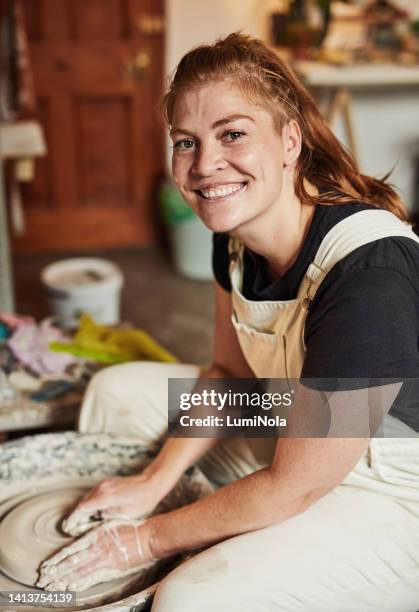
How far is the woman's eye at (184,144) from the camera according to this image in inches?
41.6

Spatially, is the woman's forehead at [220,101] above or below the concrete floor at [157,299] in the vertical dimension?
above

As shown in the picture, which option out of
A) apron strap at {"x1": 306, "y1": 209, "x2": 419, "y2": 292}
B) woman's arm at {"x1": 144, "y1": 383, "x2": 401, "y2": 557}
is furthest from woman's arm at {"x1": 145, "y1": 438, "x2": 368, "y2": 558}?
apron strap at {"x1": 306, "y1": 209, "x2": 419, "y2": 292}

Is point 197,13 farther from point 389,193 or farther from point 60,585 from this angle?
point 60,585

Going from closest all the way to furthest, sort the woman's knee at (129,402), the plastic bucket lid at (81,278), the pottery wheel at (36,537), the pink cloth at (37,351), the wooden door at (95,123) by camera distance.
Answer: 1. the pottery wheel at (36,537)
2. the woman's knee at (129,402)
3. the pink cloth at (37,351)
4. the plastic bucket lid at (81,278)
5. the wooden door at (95,123)

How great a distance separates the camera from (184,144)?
1.06m

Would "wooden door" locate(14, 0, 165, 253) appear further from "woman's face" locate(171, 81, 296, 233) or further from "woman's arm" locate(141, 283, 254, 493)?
"woman's face" locate(171, 81, 296, 233)

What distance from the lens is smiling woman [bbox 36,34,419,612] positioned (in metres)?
0.94

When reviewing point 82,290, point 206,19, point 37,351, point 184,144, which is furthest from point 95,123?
point 184,144

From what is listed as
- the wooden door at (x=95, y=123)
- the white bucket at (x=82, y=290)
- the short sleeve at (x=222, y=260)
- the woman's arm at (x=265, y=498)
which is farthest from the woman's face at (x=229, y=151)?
the wooden door at (x=95, y=123)

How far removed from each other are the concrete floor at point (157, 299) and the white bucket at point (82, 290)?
296 millimetres

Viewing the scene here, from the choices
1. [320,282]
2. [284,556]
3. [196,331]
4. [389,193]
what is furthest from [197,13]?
[284,556]

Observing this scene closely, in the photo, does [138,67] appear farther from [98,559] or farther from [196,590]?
[196,590]

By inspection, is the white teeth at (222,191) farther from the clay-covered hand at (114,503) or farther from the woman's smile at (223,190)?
the clay-covered hand at (114,503)

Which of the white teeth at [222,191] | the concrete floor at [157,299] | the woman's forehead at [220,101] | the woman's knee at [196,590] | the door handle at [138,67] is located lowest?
the concrete floor at [157,299]
